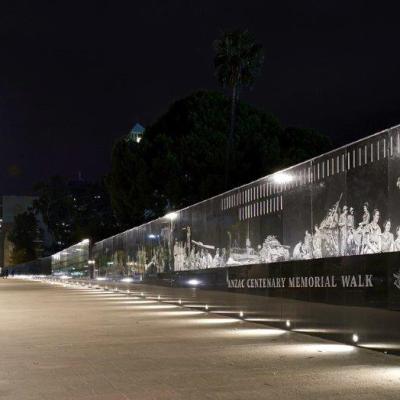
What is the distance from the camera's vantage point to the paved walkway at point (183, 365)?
734 cm

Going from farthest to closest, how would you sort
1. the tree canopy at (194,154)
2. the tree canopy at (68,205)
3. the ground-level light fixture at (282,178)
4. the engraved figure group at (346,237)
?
the tree canopy at (68,205) → the tree canopy at (194,154) → the ground-level light fixture at (282,178) → the engraved figure group at (346,237)

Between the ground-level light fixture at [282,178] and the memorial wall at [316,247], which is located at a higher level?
the ground-level light fixture at [282,178]

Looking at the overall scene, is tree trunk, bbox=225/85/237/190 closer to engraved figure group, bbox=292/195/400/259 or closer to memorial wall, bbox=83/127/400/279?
memorial wall, bbox=83/127/400/279

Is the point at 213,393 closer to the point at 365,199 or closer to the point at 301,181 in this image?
the point at 365,199

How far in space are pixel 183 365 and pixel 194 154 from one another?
37.1 metres

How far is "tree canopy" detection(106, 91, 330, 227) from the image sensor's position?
45.0 meters

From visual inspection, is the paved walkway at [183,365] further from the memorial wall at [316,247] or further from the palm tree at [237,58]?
the palm tree at [237,58]

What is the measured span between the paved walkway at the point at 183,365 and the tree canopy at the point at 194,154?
3051cm

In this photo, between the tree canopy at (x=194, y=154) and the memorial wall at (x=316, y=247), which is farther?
the tree canopy at (x=194, y=154)

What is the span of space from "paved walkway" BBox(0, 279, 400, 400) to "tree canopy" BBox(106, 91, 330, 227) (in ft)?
100

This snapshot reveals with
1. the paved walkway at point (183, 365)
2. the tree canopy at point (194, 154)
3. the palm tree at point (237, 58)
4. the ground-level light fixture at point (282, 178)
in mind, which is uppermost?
the palm tree at point (237, 58)

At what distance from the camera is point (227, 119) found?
162 feet

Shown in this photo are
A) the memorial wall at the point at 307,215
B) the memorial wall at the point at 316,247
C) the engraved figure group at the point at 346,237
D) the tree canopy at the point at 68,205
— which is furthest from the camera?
the tree canopy at the point at 68,205

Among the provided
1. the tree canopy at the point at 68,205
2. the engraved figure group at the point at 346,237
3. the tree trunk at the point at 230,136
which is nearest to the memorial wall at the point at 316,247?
the engraved figure group at the point at 346,237
